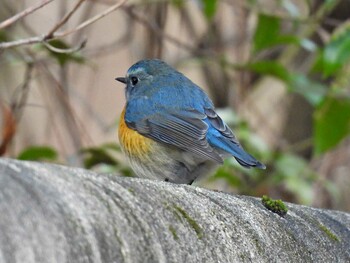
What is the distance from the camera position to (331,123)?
14.8 ft

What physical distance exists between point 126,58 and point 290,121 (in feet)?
6.00

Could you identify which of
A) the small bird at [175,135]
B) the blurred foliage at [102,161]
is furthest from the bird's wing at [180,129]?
the blurred foliage at [102,161]

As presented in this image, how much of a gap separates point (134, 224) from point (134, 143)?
2.06 metres

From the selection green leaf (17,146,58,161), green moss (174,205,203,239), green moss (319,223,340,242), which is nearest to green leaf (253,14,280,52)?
green leaf (17,146,58,161)

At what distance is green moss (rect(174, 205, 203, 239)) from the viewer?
72.4 inches

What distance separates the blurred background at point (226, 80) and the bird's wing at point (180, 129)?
593mm

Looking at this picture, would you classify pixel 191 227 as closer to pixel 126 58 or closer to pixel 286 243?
pixel 286 243

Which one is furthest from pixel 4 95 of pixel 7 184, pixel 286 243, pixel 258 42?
pixel 7 184

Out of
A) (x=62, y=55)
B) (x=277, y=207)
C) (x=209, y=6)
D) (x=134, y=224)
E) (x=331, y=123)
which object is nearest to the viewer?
(x=134, y=224)

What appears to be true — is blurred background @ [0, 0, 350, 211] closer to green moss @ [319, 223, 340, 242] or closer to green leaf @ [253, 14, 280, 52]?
green leaf @ [253, 14, 280, 52]

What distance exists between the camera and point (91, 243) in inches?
60.1

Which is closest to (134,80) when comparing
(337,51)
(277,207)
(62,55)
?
(62,55)

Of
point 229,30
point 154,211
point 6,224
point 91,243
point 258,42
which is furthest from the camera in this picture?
point 229,30

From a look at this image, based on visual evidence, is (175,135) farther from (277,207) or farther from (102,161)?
(277,207)
